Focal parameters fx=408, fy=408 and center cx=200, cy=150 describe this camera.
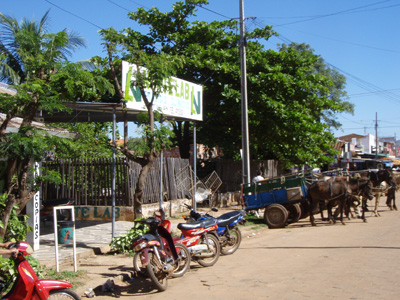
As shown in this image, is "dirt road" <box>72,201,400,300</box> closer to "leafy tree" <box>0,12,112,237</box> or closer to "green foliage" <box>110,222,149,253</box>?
"green foliage" <box>110,222,149,253</box>

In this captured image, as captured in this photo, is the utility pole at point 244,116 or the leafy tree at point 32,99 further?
the utility pole at point 244,116

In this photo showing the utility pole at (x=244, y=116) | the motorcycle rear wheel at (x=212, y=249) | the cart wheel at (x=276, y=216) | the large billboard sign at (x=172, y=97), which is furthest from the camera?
the utility pole at (x=244, y=116)

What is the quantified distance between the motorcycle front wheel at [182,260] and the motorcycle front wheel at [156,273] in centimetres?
59

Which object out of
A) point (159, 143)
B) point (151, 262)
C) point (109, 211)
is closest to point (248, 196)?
point (109, 211)

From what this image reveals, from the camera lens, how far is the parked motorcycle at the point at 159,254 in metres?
7.09

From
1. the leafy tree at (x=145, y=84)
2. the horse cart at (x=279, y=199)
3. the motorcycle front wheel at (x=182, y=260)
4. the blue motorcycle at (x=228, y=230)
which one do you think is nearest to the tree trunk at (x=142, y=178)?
the leafy tree at (x=145, y=84)

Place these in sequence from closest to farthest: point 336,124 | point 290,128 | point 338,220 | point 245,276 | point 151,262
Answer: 1. point 151,262
2. point 245,276
3. point 338,220
4. point 290,128
5. point 336,124

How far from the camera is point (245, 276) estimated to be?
775 cm

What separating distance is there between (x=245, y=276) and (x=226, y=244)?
2285mm

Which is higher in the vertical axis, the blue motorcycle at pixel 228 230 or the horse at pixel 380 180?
the horse at pixel 380 180

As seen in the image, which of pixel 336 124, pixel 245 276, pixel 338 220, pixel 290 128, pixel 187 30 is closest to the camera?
pixel 245 276

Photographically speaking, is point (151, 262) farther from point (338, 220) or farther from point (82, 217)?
point (338, 220)

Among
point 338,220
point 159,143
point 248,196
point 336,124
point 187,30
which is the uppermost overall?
point 187,30

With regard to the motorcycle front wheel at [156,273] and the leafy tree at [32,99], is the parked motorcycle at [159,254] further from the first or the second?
the leafy tree at [32,99]
